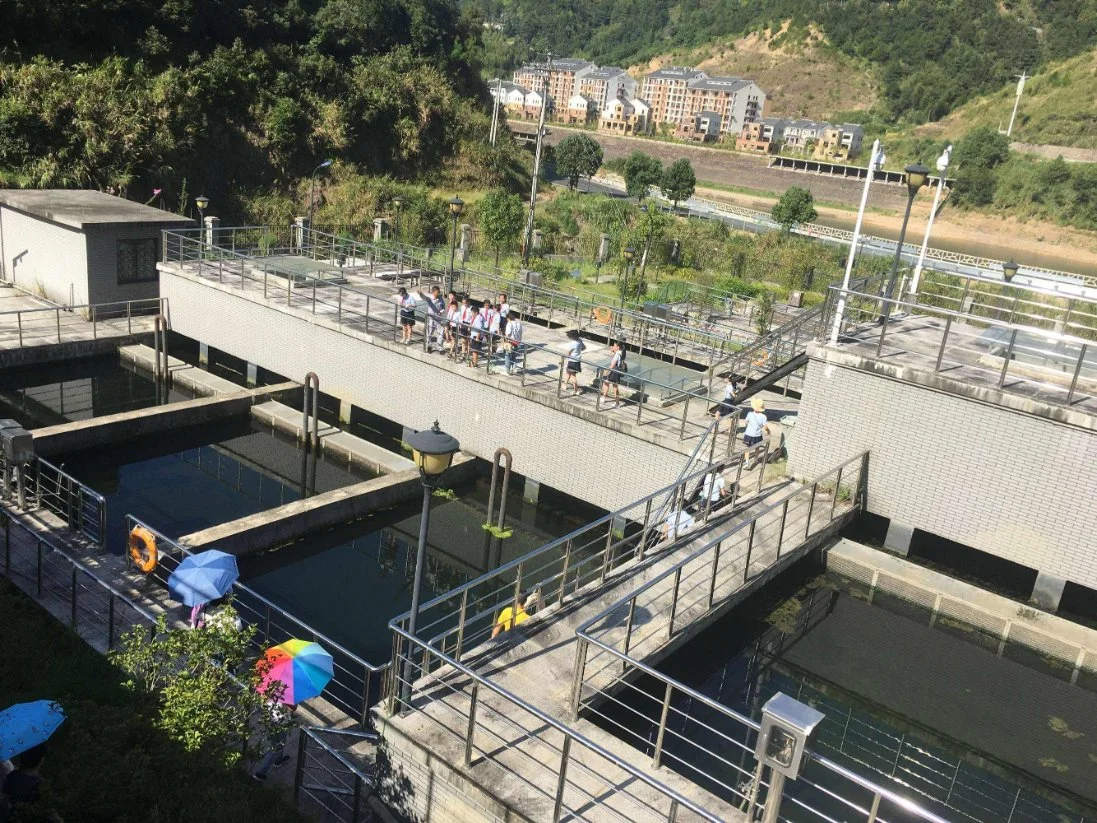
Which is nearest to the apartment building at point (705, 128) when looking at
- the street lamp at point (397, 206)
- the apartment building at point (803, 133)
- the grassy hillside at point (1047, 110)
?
the apartment building at point (803, 133)

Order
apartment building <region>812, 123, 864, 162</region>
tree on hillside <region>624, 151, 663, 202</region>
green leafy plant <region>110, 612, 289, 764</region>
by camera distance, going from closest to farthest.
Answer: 1. green leafy plant <region>110, 612, 289, 764</region>
2. tree on hillside <region>624, 151, 663, 202</region>
3. apartment building <region>812, 123, 864, 162</region>

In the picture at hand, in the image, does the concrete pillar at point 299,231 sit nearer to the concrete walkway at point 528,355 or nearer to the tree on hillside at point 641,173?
the concrete walkway at point 528,355

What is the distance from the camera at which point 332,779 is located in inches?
316

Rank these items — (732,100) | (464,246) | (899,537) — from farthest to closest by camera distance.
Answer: (732,100) < (464,246) < (899,537)

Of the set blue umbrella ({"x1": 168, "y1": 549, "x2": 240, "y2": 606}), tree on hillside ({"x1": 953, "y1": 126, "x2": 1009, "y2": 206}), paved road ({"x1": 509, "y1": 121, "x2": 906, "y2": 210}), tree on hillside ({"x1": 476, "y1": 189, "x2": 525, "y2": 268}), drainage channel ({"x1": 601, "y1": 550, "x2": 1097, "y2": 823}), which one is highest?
tree on hillside ({"x1": 953, "y1": 126, "x2": 1009, "y2": 206})

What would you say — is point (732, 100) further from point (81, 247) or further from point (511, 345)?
point (511, 345)

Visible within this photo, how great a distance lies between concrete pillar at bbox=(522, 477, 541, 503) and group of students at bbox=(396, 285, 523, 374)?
7.24 ft

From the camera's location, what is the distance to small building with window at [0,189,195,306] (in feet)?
73.0

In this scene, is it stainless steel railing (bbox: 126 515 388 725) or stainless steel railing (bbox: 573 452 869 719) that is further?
stainless steel railing (bbox: 126 515 388 725)

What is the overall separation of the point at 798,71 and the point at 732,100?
17950 mm

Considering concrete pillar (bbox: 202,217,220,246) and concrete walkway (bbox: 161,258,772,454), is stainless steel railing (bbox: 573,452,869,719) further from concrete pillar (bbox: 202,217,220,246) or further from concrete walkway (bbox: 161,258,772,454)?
concrete pillar (bbox: 202,217,220,246)

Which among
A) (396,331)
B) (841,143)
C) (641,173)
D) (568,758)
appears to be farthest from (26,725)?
(841,143)

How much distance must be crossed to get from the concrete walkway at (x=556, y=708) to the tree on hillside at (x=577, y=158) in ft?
182

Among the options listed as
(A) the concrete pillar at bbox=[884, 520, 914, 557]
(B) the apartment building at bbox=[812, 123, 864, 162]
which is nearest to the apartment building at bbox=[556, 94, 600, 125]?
(B) the apartment building at bbox=[812, 123, 864, 162]
